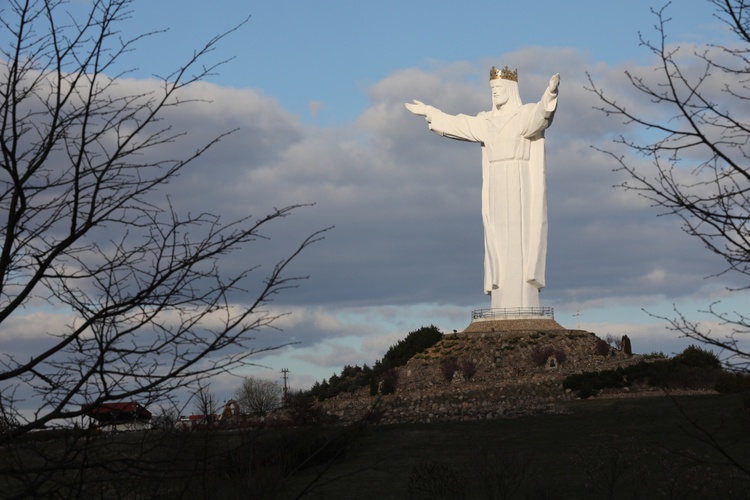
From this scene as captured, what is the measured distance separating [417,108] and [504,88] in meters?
2.98

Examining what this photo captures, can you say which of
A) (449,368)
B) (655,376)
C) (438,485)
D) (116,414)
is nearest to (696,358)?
(655,376)

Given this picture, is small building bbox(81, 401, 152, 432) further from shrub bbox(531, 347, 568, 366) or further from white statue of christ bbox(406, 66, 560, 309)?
white statue of christ bbox(406, 66, 560, 309)

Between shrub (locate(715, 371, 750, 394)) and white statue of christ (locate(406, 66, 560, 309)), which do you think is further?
white statue of christ (locate(406, 66, 560, 309))

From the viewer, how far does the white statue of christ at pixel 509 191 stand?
34125mm

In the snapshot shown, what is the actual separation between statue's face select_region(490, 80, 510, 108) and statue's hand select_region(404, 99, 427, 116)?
2364mm

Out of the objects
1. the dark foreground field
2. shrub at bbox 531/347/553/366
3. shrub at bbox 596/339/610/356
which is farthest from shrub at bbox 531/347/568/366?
the dark foreground field

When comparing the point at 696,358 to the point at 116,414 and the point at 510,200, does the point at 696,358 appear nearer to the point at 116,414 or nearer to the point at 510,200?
the point at 510,200

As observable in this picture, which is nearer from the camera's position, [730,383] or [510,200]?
[730,383]

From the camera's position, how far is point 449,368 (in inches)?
1211

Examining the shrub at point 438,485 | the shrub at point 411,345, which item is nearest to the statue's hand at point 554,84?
the shrub at point 411,345

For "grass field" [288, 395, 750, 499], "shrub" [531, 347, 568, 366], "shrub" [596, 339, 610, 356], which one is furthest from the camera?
"shrub" [596, 339, 610, 356]

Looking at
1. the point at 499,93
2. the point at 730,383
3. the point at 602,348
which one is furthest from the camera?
the point at 499,93

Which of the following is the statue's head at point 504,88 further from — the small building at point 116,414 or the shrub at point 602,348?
the small building at point 116,414

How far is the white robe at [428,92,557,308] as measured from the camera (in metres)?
34.1
